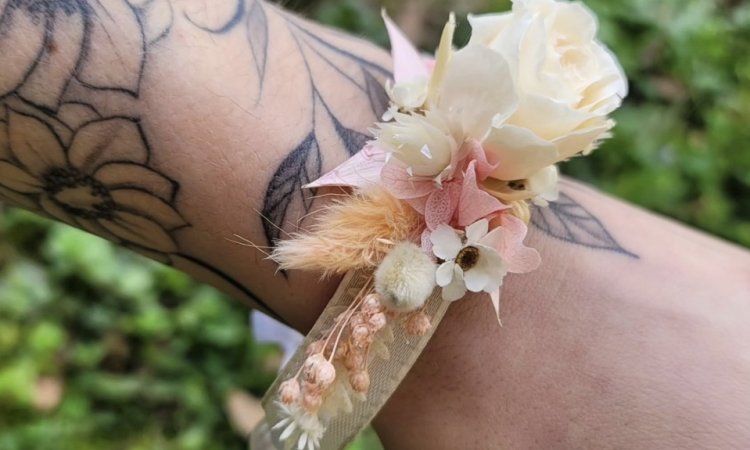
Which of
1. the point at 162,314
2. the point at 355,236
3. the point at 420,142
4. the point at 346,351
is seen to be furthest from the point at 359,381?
the point at 162,314

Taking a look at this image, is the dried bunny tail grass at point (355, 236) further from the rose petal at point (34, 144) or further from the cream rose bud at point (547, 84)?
the rose petal at point (34, 144)

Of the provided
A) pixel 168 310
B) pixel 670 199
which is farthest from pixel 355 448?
pixel 670 199

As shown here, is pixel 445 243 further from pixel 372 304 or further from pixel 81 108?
pixel 81 108

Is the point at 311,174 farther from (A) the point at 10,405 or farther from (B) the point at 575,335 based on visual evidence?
(A) the point at 10,405

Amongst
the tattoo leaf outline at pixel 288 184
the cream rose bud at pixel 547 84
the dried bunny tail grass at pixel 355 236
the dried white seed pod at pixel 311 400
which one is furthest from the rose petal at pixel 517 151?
the dried white seed pod at pixel 311 400

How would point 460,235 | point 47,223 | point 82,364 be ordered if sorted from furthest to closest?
point 47,223
point 82,364
point 460,235

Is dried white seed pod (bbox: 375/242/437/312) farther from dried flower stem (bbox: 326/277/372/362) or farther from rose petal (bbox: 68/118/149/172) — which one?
rose petal (bbox: 68/118/149/172)

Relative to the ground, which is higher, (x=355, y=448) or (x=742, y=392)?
(x=742, y=392)

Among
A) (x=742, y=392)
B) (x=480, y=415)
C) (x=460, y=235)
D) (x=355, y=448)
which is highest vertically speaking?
(x=460, y=235)
